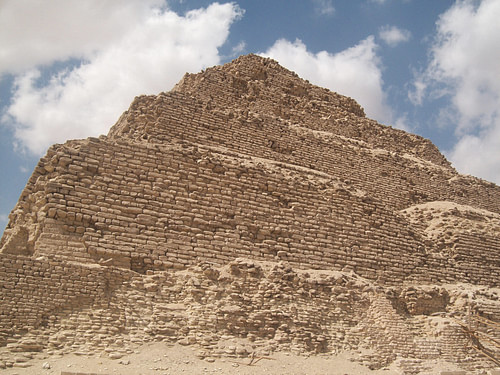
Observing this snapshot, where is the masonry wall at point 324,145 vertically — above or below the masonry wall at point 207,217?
above

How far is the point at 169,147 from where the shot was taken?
10.5 metres

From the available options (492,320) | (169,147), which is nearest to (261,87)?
(169,147)

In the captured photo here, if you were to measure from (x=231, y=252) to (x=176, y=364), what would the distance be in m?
2.98

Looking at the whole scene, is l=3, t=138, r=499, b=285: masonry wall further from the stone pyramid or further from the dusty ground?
the dusty ground

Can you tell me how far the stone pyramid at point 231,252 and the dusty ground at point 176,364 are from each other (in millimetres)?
194

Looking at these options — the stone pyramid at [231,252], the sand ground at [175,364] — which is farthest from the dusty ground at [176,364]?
the stone pyramid at [231,252]

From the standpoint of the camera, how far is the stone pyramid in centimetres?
784

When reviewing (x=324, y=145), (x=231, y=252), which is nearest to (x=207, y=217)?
(x=231, y=252)

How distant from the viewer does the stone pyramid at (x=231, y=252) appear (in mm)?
7844

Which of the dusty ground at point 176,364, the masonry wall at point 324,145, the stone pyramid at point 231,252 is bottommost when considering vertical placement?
the dusty ground at point 176,364

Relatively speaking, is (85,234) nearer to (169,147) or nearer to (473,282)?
(169,147)

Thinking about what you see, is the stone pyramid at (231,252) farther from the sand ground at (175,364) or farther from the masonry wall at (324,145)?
the sand ground at (175,364)

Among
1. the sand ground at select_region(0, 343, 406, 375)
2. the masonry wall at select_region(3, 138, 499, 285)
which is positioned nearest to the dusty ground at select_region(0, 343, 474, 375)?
the sand ground at select_region(0, 343, 406, 375)

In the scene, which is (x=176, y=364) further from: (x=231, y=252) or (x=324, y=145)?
(x=324, y=145)
